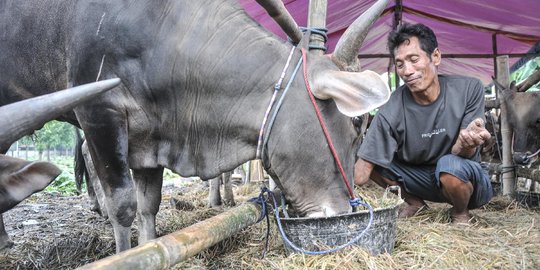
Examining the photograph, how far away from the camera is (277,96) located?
8.51 ft

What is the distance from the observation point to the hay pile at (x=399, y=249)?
238cm

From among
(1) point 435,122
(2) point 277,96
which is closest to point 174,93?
(2) point 277,96

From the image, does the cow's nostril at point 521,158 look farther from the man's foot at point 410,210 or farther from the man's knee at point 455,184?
the man's knee at point 455,184

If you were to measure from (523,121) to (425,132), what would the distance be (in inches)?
85.2

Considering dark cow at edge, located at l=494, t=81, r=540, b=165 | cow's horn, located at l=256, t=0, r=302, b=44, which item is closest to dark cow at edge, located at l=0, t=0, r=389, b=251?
cow's horn, located at l=256, t=0, r=302, b=44

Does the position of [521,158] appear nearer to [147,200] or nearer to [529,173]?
[529,173]

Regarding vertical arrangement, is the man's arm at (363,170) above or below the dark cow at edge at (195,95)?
below

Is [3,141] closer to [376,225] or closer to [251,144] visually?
[251,144]

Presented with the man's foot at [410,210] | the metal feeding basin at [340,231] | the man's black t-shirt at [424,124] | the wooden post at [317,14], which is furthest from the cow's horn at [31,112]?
the man's foot at [410,210]

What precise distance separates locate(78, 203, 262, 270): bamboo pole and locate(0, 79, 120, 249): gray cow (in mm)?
306

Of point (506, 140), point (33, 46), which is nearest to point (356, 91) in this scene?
point (33, 46)

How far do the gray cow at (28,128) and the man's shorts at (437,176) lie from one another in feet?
8.00

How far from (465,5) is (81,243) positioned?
4656 millimetres

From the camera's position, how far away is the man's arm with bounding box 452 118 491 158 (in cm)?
302
